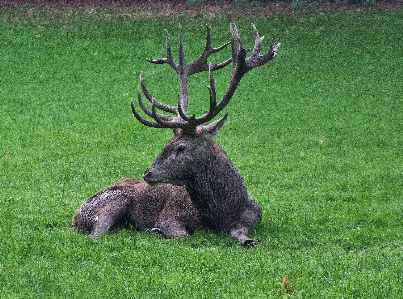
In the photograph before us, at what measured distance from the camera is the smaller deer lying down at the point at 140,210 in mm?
8641

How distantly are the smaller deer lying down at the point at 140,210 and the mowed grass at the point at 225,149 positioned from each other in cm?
21

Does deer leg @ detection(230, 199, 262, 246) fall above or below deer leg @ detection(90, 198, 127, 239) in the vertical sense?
below

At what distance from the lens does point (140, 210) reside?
8.87 m

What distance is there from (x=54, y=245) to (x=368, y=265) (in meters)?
3.04

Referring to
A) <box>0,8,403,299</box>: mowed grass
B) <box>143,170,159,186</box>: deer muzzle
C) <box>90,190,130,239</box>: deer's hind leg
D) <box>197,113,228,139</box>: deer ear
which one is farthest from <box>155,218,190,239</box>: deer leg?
<box>197,113,228,139</box>: deer ear

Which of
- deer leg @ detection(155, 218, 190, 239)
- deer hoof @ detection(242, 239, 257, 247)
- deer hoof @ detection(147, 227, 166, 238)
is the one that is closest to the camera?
deer hoof @ detection(242, 239, 257, 247)

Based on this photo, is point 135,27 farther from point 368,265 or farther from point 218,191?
point 368,265

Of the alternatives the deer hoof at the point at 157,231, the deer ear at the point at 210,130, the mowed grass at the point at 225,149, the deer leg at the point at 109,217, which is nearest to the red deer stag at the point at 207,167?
the deer ear at the point at 210,130

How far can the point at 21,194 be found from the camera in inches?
421

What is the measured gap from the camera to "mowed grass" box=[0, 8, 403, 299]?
22.9 feet

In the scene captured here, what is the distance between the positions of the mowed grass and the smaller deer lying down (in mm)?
208

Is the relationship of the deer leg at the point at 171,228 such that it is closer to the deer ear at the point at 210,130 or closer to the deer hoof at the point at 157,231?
the deer hoof at the point at 157,231

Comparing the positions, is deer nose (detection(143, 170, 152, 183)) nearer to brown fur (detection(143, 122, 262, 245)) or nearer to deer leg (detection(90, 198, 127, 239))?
brown fur (detection(143, 122, 262, 245))

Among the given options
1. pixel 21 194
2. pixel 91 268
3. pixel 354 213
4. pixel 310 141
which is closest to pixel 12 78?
pixel 310 141
